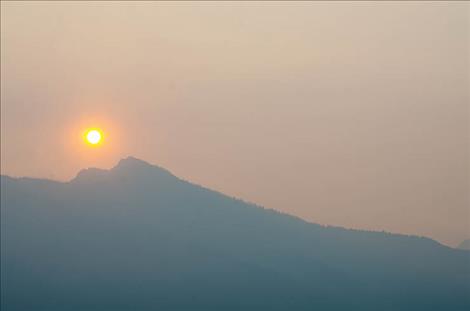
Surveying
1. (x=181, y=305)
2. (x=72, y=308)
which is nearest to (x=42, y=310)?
(x=72, y=308)

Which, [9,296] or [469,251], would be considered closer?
[9,296]

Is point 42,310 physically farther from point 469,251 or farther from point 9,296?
point 469,251

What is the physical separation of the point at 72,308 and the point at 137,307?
36.9 feet

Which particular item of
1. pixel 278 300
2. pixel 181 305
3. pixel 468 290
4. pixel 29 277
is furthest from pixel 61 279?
pixel 468 290

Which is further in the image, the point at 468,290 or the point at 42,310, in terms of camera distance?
the point at 468,290

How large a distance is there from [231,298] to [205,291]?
4.96 meters

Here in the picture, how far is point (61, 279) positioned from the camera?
197875 millimetres

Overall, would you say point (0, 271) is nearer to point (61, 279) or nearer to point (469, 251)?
point (61, 279)

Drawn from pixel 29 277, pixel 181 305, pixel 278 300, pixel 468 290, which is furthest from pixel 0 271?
pixel 468 290

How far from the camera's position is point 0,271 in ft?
646

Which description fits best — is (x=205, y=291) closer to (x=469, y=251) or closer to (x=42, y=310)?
(x=42, y=310)

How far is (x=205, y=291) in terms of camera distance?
655 feet

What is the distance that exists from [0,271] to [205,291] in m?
37.0

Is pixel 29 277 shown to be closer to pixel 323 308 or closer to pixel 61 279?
pixel 61 279
